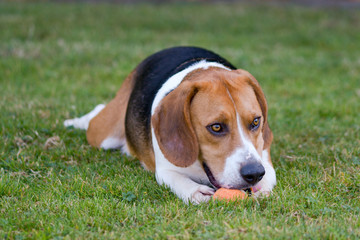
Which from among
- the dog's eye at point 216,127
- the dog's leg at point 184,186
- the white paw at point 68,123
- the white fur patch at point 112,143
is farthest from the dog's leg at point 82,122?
the dog's eye at point 216,127

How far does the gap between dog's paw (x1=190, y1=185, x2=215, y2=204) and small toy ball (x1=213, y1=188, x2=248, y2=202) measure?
4.6 inches

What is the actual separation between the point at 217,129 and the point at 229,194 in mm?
576

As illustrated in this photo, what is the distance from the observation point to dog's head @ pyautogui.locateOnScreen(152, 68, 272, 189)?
4098 millimetres

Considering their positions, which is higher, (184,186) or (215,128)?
(215,128)

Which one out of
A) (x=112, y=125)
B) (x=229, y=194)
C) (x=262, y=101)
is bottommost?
(x=112, y=125)

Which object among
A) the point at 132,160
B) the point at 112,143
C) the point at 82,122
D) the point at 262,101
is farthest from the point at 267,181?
the point at 82,122

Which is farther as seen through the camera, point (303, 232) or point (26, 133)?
point (26, 133)

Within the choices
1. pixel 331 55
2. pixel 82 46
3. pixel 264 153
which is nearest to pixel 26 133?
pixel 264 153

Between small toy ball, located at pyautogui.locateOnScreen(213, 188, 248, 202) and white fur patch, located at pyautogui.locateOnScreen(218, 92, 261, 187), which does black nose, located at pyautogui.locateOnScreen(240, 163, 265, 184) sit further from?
small toy ball, located at pyautogui.locateOnScreen(213, 188, 248, 202)

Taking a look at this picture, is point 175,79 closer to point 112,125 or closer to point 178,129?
point 178,129

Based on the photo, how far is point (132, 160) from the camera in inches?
223

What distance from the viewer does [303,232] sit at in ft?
11.8

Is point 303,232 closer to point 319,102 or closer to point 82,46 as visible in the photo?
point 319,102

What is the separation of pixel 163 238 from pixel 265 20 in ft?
48.7
